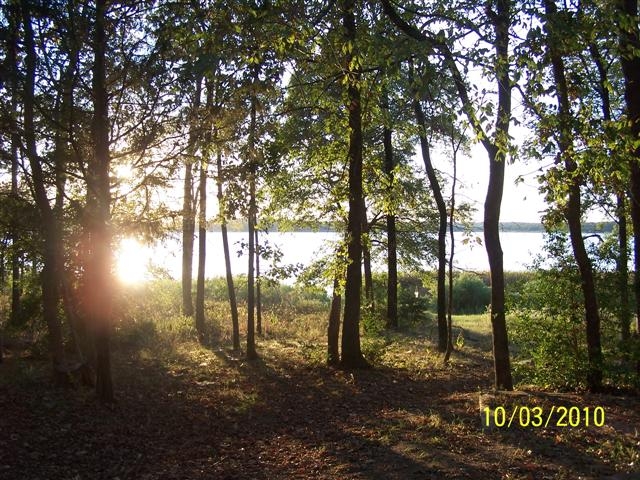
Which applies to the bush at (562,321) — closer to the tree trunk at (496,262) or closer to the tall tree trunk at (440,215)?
the tree trunk at (496,262)

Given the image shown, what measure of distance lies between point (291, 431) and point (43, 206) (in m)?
5.01

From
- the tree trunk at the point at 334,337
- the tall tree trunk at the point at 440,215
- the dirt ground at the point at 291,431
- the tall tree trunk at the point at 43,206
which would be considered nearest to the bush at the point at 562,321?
the dirt ground at the point at 291,431

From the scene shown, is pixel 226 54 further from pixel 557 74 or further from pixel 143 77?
pixel 557 74

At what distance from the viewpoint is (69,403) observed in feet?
27.2

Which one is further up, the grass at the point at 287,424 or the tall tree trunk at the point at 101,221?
the tall tree trunk at the point at 101,221

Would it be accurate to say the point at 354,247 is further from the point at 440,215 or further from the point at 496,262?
the point at 440,215

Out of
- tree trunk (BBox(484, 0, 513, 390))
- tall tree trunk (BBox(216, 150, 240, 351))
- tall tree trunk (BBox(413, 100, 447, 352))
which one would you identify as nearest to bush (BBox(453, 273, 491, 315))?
tall tree trunk (BBox(413, 100, 447, 352))

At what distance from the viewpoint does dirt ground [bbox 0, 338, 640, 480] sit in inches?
213

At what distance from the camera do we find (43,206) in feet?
27.8

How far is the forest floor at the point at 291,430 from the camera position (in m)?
5.42

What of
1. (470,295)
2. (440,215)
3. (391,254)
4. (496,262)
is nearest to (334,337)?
(496,262)

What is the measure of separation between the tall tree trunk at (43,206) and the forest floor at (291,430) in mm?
801

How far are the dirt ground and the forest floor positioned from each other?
0.02m

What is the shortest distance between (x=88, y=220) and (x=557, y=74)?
715 cm
